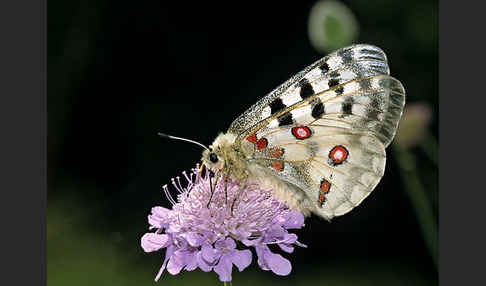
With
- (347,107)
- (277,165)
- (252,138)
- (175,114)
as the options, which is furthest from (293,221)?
(175,114)

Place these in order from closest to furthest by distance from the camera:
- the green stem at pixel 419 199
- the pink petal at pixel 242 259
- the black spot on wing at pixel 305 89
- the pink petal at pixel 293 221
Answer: the pink petal at pixel 242 259 < the pink petal at pixel 293 221 < the black spot on wing at pixel 305 89 < the green stem at pixel 419 199

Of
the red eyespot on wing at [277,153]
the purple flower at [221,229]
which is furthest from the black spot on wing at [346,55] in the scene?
the purple flower at [221,229]

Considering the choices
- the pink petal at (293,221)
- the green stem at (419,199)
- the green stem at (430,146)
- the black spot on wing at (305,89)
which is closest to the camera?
the pink petal at (293,221)

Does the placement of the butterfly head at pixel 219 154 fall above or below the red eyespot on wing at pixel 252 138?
below

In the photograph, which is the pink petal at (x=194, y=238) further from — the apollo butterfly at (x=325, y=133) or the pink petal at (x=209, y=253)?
the apollo butterfly at (x=325, y=133)

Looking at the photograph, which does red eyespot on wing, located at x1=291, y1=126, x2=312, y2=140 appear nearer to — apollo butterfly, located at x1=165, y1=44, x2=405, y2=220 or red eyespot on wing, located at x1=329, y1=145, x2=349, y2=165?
apollo butterfly, located at x1=165, y1=44, x2=405, y2=220

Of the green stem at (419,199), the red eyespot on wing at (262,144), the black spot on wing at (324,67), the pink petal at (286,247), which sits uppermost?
the black spot on wing at (324,67)

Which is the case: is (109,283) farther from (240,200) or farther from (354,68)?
(354,68)
